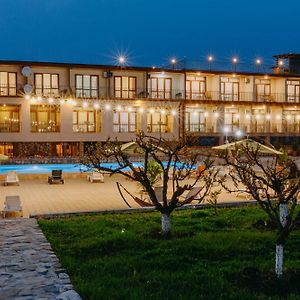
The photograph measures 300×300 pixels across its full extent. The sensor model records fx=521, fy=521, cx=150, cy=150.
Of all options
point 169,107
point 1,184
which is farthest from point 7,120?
point 1,184

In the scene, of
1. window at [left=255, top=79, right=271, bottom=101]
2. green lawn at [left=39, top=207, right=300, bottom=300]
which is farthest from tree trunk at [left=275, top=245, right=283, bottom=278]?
window at [left=255, top=79, right=271, bottom=101]

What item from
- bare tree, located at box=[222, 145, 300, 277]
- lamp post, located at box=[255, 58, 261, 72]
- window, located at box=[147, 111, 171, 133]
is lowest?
bare tree, located at box=[222, 145, 300, 277]

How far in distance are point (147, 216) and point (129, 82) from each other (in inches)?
970

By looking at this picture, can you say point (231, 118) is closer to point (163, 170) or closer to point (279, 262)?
point (163, 170)

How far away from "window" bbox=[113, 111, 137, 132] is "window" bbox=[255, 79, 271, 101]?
1033cm

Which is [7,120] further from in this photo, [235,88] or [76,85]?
[235,88]

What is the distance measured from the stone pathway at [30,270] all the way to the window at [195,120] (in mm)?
28418

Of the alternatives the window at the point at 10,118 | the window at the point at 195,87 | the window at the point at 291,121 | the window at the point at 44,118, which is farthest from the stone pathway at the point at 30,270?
the window at the point at 291,121

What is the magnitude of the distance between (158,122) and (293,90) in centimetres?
1209

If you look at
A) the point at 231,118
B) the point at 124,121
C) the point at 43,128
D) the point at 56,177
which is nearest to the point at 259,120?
the point at 231,118

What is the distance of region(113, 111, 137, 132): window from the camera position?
3523cm

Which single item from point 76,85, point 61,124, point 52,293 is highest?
point 76,85

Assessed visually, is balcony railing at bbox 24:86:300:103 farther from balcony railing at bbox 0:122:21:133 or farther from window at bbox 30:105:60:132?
balcony railing at bbox 0:122:21:133

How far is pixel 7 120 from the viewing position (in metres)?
33.1
